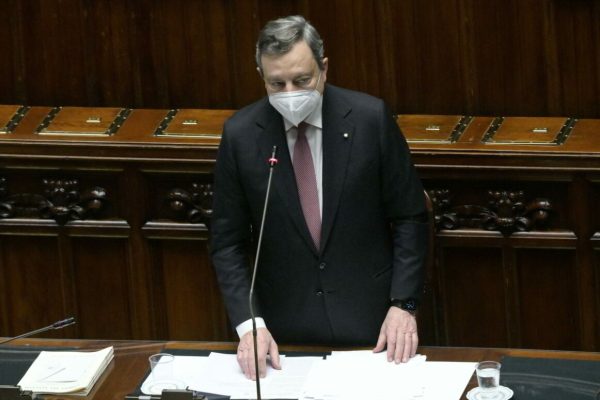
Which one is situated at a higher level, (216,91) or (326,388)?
(216,91)

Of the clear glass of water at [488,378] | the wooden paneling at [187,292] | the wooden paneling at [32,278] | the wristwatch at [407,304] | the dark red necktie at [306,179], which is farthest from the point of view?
the wooden paneling at [32,278]

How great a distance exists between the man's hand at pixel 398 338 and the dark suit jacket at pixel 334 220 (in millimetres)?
144

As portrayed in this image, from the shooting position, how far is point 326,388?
4.19 metres

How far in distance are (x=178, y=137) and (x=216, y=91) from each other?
403 mm

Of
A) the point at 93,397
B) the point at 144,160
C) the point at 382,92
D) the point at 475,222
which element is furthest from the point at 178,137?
the point at 93,397

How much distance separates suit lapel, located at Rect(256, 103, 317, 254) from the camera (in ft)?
15.3

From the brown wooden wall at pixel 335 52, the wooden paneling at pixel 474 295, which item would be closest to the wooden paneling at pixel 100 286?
the brown wooden wall at pixel 335 52

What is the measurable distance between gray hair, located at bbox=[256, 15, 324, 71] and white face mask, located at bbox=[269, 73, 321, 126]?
11 cm

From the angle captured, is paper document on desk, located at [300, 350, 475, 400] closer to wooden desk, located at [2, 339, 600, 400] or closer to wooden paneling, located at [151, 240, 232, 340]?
wooden desk, located at [2, 339, 600, 400]

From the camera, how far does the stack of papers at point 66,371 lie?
14.2ft

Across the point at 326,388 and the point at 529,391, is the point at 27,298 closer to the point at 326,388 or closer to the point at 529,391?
the point at 326,388

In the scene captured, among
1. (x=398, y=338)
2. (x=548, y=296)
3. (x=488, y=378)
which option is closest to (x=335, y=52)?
(x=548, y=296)

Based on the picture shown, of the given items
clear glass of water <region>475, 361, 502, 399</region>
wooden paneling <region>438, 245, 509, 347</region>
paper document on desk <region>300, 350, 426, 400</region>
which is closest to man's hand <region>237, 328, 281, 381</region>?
paper document on desk <region>300, 350, 426, 400</region>

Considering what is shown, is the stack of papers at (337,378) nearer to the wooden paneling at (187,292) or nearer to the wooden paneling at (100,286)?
the wooden paneling at (187,292)
